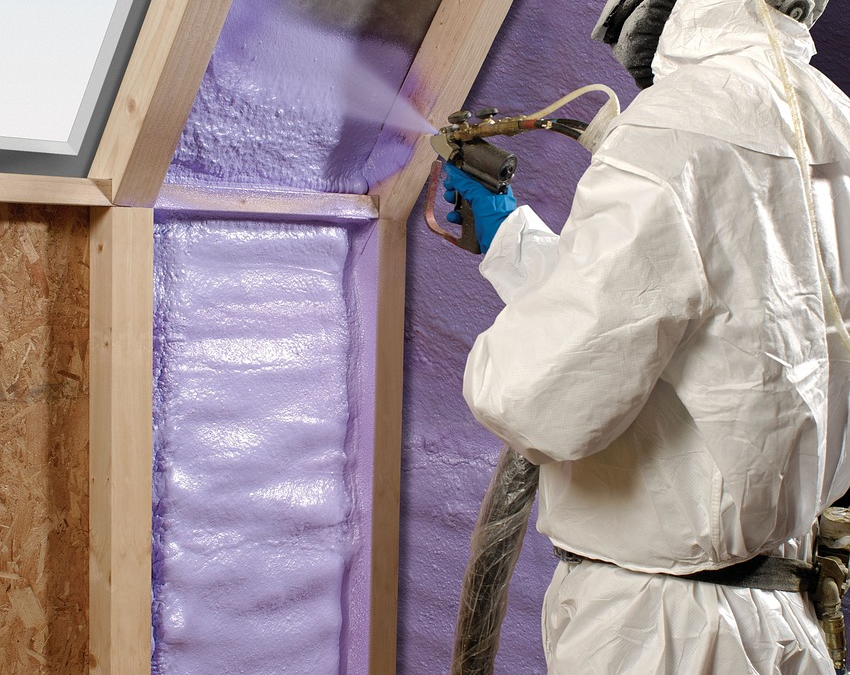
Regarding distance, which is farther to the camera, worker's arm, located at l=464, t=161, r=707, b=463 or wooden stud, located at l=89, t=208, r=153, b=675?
wooden stud, located at l=89, t=208, r=153, b=675

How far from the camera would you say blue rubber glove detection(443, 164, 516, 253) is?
4.35 ft

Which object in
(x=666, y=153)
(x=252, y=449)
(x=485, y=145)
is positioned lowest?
(x=252, y=449)

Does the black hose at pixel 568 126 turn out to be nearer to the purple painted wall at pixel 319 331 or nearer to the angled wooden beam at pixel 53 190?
the purple painted wall at pixel 319 331

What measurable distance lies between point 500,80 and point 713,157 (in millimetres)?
916

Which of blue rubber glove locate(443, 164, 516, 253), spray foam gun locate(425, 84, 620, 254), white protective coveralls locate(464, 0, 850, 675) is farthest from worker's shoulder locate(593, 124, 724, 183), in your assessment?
blue rubber glove locate(443, 164, 516, 253)

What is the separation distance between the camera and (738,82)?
0.93 meters

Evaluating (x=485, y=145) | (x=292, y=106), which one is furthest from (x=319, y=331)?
(x=485, y=145)

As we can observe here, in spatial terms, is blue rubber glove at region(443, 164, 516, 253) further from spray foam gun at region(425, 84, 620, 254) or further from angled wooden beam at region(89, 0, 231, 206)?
angled wooden beam at region(89, 0, 231, 206)

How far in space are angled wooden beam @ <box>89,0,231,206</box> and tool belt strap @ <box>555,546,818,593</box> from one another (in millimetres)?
820

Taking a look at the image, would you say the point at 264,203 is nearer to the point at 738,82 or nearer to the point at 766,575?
the point at 738,82

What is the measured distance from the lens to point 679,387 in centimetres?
93

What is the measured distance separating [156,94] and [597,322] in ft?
2.23

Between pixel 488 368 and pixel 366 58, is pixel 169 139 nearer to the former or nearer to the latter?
pixel 366 58

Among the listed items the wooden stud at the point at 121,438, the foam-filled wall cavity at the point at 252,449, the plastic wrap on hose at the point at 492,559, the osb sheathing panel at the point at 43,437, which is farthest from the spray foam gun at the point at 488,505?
the osb sheathing panel at the point at 43,437
